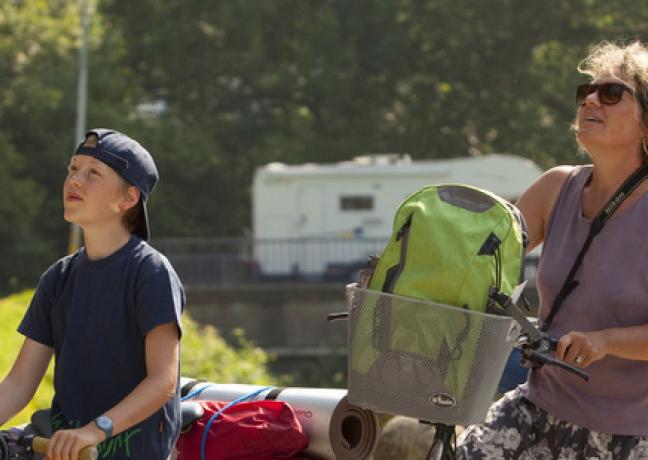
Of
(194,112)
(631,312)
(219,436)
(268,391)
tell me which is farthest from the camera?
(194,112)

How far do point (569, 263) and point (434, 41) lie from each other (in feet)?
147

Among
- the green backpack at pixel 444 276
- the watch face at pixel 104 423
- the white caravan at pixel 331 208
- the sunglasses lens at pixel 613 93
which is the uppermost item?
the sunglasses lens at pixel 613 93

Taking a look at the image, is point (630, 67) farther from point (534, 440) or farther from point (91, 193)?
point (91, 193)

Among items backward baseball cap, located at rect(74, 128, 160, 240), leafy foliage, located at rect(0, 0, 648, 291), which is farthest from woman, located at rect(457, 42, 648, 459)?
leafy foliage, located at rect(0, 0, 648, 291)

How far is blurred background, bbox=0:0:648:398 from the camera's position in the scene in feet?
150

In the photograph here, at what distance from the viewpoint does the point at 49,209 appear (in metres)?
46.5

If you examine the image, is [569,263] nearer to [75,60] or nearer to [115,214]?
[115,214]

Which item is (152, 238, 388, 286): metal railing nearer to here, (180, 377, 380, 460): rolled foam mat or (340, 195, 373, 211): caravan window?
(340, 195, 373, 211): caravan window

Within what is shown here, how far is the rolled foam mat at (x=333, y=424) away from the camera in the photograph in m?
4.42

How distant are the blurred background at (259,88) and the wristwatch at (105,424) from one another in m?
40.9

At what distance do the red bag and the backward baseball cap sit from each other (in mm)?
748

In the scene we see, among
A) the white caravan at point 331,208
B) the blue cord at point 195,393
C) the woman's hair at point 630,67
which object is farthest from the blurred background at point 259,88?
the woman's hair at point 630,67

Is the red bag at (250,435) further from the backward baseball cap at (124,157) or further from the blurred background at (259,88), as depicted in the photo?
the blurred background at (259,88)

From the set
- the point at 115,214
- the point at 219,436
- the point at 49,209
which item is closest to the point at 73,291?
the point at 115,214
